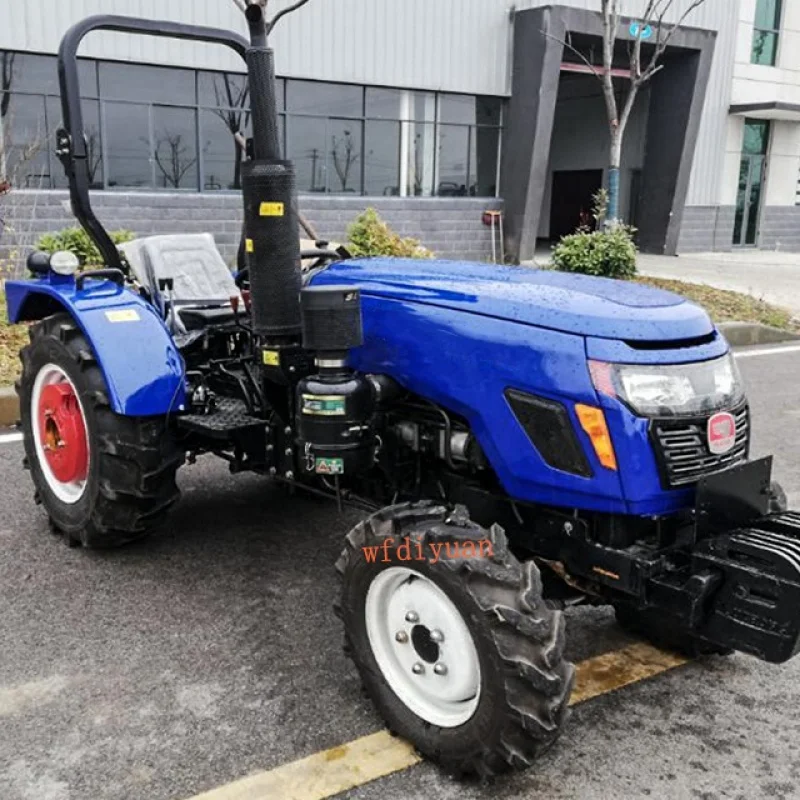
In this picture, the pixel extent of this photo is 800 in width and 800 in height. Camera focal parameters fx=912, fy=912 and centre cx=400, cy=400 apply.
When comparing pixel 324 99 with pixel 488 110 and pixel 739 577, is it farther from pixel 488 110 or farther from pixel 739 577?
pixel 739 577

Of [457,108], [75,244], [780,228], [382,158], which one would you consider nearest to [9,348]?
[75,244]

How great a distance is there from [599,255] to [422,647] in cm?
999

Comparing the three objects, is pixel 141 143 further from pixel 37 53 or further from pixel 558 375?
pixel 558 375

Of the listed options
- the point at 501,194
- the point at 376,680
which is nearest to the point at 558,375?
the point at 376,680

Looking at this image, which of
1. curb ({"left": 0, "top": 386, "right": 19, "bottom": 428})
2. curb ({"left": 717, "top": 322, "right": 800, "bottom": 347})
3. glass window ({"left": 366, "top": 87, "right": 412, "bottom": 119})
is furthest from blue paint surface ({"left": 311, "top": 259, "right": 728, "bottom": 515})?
glass window ({"left": 366, "top": 87, "right": 412, "bottom": 119})

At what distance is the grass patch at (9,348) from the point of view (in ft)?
23.1

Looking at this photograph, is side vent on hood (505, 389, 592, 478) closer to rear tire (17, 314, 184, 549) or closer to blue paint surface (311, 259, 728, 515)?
blue paint surface (311, 259, 728, 515)

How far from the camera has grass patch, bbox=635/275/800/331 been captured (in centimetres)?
1142

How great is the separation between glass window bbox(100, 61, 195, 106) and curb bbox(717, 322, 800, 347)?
29.3ft

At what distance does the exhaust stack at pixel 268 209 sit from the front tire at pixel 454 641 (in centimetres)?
88

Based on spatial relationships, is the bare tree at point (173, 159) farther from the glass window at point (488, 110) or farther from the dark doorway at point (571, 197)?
the dark doorway at point (571, 197)

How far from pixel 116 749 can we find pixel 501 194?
639 inches

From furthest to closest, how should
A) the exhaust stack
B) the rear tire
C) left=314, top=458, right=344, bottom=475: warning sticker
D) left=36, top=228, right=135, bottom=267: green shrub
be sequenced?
1. left=36, top=228, right=135, bottom=267: green shrub
2. the rear tire
3. the exhaust stack
4. left=314, top=458, right=344, bottom=475: warning sticker

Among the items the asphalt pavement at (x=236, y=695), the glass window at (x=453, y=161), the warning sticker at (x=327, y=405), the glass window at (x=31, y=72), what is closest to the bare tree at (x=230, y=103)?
the glass window at (x=31, y=72)
